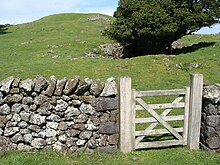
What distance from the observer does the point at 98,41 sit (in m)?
30.0

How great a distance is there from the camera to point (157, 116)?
8.31m

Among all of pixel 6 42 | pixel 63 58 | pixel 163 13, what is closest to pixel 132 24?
pixel 163 13

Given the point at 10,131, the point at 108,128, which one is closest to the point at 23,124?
the point at 10,131

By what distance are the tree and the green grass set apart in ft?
48.9

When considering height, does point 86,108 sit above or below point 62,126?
above

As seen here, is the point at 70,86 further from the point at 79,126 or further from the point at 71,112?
the point at 79,126

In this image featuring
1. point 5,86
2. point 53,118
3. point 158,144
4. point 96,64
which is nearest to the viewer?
point 5,86

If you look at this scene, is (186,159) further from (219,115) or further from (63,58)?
(63,58)

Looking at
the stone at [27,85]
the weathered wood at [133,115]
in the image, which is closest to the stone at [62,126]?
the stone at [27,85]

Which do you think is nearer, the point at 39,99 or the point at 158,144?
the point at 39,99

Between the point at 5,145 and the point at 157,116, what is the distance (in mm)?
4023

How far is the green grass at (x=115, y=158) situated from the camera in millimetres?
7496

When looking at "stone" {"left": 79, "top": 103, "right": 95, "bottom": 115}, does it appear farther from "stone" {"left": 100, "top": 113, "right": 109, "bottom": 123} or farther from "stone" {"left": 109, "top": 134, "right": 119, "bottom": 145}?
"stone" {"left": 109, "top": 134, "right": 119, "bottom": 145}

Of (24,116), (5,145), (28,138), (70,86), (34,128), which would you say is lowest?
(5,145)
